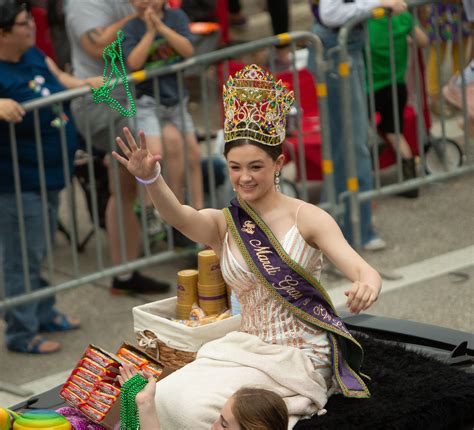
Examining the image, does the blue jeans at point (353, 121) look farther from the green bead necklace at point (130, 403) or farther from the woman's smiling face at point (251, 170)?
the green bead necklace at point (130, 403)

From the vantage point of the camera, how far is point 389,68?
26.9ft

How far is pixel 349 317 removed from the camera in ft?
17.4

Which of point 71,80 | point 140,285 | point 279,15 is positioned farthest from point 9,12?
point 279,15

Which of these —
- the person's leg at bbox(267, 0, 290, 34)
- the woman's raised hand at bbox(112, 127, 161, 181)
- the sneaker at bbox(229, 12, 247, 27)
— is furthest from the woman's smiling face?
the sneaker at bbox(229, 12, 247, 27)

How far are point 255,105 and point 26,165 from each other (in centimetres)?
260

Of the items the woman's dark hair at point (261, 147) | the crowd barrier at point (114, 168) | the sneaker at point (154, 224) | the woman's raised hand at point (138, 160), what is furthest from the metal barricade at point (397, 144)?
the woman's raised hand at point (138, 160)

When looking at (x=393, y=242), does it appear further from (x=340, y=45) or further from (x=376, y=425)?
(x=376, y=425)

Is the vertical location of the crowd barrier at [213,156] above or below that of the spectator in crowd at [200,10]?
below

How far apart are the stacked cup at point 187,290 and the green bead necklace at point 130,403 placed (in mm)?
860

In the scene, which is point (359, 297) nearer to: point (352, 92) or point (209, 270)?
point (209, 270)

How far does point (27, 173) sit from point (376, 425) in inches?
122

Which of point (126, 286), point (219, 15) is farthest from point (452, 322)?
point (219, 15)

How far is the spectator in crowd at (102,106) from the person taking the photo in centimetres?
704

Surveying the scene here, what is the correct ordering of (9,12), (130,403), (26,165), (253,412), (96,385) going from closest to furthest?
(253,412)
(130,403)
(96,385)
(9,12)
(26,165)
